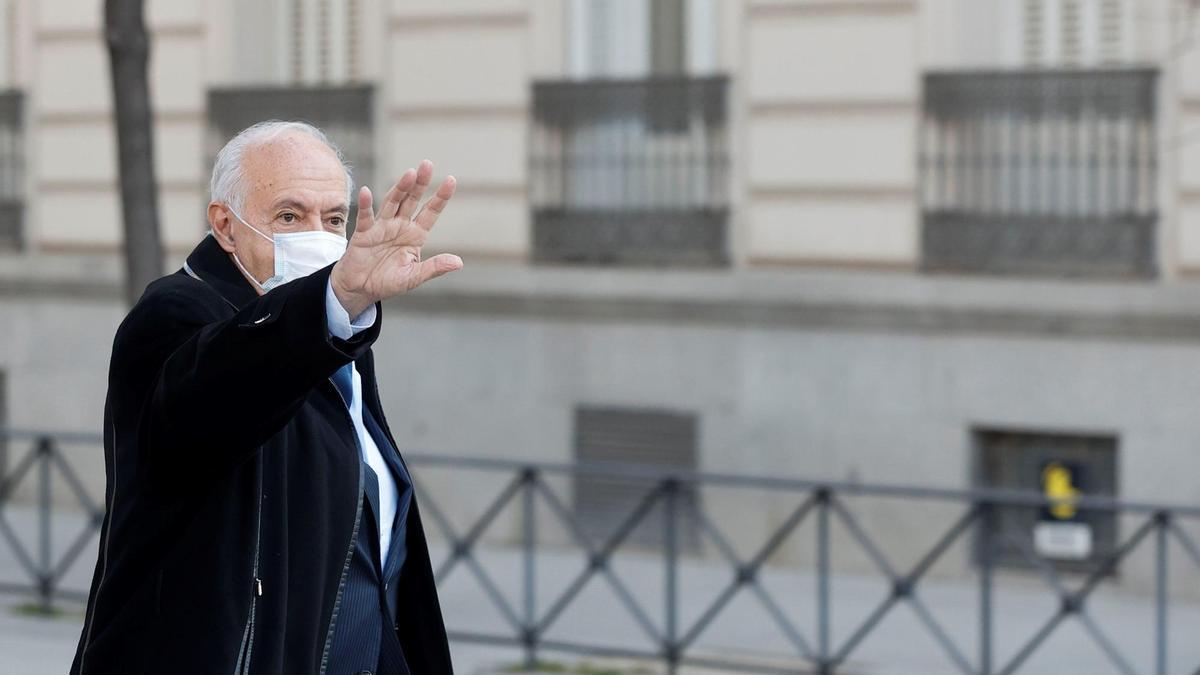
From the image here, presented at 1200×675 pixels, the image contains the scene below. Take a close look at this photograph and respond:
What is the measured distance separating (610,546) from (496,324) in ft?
13.0

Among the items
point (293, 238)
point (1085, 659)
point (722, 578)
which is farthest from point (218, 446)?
point (722, 578)

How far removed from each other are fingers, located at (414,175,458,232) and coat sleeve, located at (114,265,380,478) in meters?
0.15

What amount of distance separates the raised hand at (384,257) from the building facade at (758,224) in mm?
7693

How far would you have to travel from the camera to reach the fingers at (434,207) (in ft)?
8.79

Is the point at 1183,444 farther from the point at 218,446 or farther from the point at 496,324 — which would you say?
the point at 218,446

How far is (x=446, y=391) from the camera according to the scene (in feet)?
38.2

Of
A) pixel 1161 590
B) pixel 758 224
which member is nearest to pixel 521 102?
pixel 758 224

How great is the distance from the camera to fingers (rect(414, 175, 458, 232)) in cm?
268

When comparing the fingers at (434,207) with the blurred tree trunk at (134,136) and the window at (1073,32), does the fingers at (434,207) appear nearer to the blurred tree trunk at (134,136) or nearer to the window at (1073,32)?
the blurred tree trunk at (134,136)

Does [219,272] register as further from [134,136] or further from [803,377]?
[803,377]

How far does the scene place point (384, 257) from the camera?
2.65 m

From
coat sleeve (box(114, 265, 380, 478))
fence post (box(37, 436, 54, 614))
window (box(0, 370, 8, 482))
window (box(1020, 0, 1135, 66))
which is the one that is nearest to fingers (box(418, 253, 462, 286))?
coat sleeve (box(114, 265, 380, 478))

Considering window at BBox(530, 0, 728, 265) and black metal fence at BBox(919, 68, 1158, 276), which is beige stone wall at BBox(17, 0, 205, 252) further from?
black metal fence at BBox(919, 68, 1158, 276)

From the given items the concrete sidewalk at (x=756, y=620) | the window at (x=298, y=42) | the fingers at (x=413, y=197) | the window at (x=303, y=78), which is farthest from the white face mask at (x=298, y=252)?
the window at (x=298, y=42)
